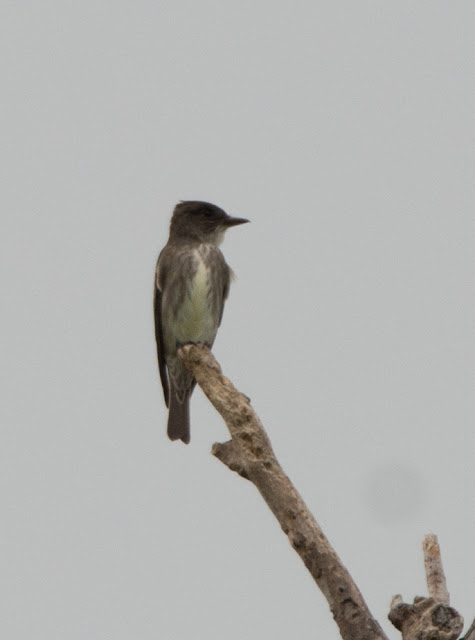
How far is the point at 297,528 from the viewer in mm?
5660

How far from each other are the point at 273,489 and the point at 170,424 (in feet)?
14.2

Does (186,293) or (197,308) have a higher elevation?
(186,293)

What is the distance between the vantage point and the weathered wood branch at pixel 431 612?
17.0 ft

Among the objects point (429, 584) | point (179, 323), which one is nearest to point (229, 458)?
point (429, 584)

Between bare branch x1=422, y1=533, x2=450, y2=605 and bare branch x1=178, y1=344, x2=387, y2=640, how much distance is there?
0.38 metres

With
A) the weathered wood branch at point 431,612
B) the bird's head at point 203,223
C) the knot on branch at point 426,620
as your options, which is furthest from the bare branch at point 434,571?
the bird's head at point 203,223

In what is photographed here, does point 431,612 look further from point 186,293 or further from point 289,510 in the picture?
point 186,293

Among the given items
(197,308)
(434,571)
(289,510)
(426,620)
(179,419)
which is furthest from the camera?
(179,419)

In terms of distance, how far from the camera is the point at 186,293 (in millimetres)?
9984

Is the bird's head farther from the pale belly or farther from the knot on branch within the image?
the knot on branch

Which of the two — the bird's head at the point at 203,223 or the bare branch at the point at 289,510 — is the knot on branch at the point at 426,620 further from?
the bird's head at the point at 203,223

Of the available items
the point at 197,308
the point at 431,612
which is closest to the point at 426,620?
the point at 431,612

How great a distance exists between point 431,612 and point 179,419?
204 inches

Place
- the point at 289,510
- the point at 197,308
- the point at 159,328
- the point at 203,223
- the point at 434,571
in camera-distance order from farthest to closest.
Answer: the point at 203,223 < the point at 159,328 < the point at 197,308 < the point at 289,510 < the point at 434,571
